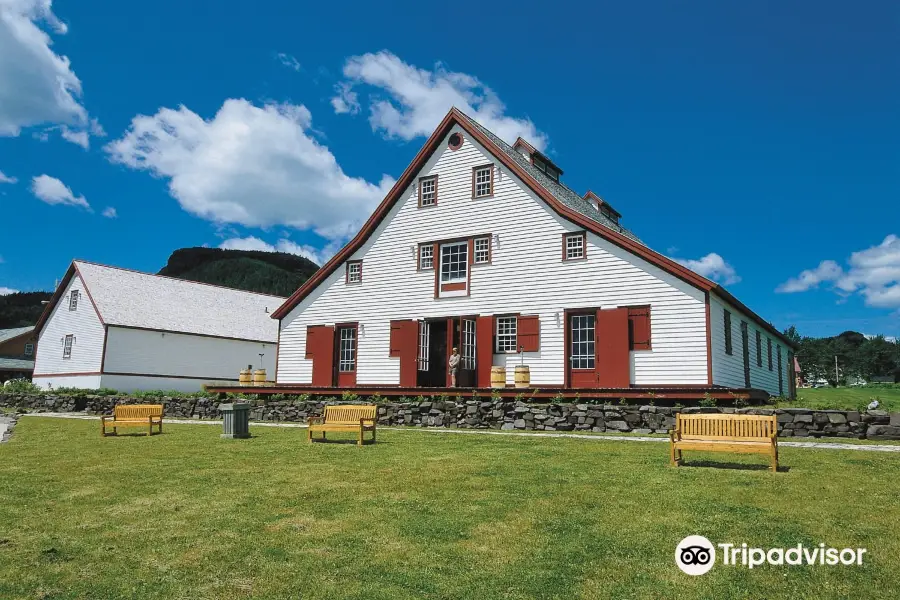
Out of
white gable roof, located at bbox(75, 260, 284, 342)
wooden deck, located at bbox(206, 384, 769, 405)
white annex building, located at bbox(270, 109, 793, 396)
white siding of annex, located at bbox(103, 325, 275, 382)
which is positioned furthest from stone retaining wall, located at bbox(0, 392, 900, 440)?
white gable roof, located at bbox(75, 260, 284, 342)

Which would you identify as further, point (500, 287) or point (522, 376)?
point (500, 287)

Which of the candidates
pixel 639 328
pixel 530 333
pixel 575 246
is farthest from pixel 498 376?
pixel 575 246

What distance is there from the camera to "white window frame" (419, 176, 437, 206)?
25467 mm

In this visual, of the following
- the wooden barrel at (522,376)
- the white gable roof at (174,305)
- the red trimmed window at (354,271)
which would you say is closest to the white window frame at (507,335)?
the wooden barrel at (522,376)

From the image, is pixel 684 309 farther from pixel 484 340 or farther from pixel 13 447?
pixel 13 447

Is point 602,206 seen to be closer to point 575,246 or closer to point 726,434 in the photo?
point 575,246

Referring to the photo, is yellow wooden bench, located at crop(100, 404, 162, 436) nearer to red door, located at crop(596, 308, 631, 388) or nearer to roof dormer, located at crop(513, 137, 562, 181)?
red door, located at crop(596, 308, 631, 388)

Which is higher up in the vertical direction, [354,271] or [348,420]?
[354,271]

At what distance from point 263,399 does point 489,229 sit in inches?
402

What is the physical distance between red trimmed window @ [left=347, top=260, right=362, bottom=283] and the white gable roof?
13700 mm

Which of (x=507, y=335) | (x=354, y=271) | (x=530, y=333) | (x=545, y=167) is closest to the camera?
(x=530, y=333)

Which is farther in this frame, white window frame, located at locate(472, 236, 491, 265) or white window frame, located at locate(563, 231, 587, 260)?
white window frame, located at locate(472, 236, 491, 265)

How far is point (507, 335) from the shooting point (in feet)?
75.0

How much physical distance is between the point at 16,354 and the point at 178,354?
36.9m
